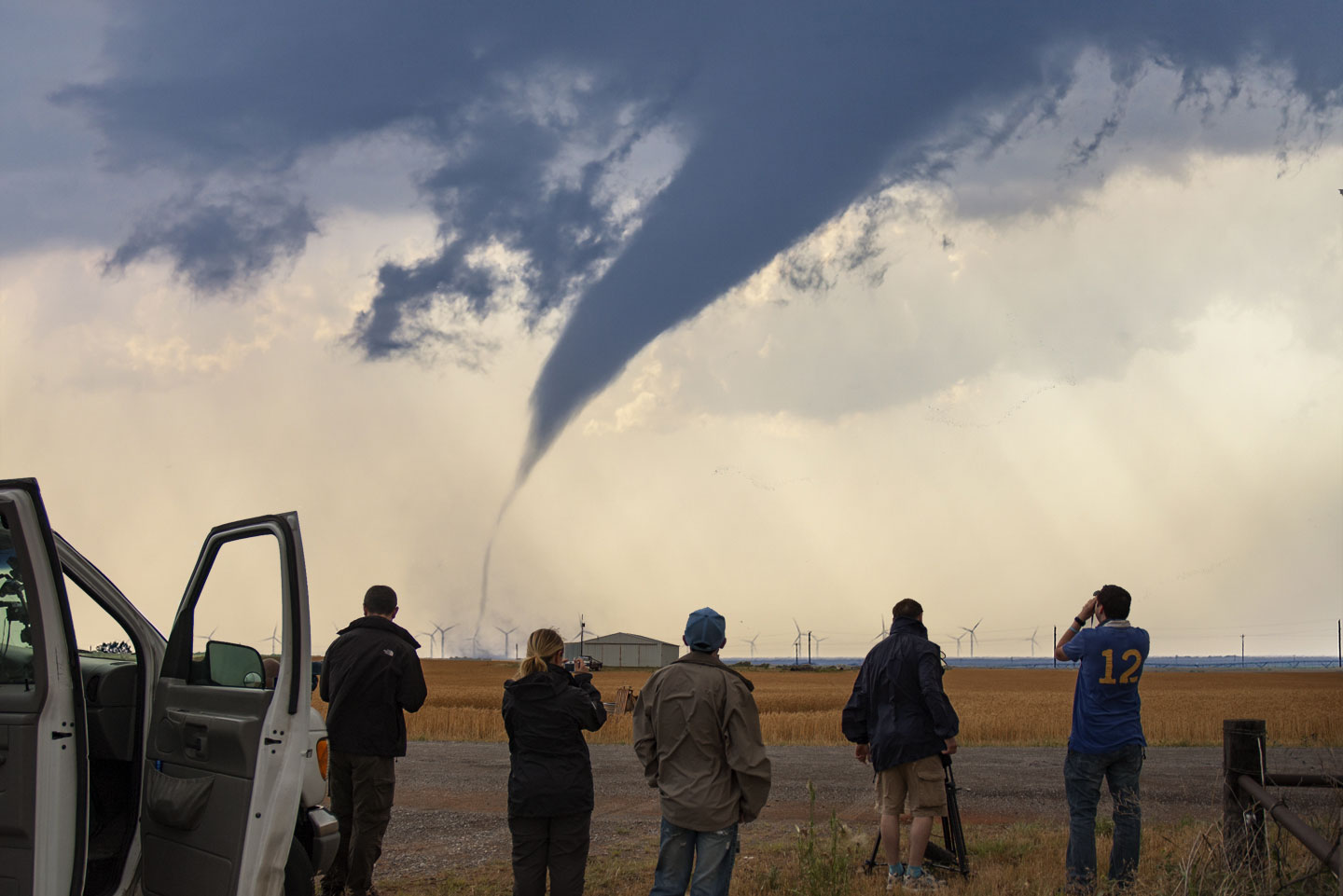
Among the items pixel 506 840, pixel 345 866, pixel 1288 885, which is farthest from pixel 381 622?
pixel 1288 885

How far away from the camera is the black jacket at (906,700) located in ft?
26.5

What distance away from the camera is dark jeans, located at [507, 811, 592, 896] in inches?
258

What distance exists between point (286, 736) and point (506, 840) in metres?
5.86

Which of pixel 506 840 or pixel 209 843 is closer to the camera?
pixel 209 843

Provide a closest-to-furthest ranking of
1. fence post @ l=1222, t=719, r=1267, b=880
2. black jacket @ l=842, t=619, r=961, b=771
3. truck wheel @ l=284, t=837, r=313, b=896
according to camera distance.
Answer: truck wheel @ l=284, t=837, r=313, b=896, fence post @ l=1222, t=719, r=1267, b=880, black jacket @ l=842, t=619, r=961, b=771

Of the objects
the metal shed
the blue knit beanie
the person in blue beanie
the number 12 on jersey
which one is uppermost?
the blue knit beanie

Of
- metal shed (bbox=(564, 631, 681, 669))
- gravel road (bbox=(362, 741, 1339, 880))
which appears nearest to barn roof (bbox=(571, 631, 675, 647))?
metal shed (bbox=(564, 631, 681, 669))

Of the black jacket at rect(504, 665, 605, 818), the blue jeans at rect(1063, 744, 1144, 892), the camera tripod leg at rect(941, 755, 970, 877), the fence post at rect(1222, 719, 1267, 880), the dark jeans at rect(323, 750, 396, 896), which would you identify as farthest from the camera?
the camera tripod leg at rect(941, 755, 970, 877)

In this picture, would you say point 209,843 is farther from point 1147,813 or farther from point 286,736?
point 1147,813

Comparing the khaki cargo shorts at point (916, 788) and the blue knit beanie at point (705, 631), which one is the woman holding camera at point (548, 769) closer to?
the blue knit beanie at point (705, 631)

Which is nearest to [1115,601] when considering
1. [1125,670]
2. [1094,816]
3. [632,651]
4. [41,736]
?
[1125,670]

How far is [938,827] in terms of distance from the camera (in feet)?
37.9

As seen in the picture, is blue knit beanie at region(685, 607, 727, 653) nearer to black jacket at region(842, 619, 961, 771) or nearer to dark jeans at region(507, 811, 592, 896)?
dark jeans at region(507, 811, 592, 896)

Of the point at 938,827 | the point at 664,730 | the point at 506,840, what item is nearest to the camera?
the point at 664,730
